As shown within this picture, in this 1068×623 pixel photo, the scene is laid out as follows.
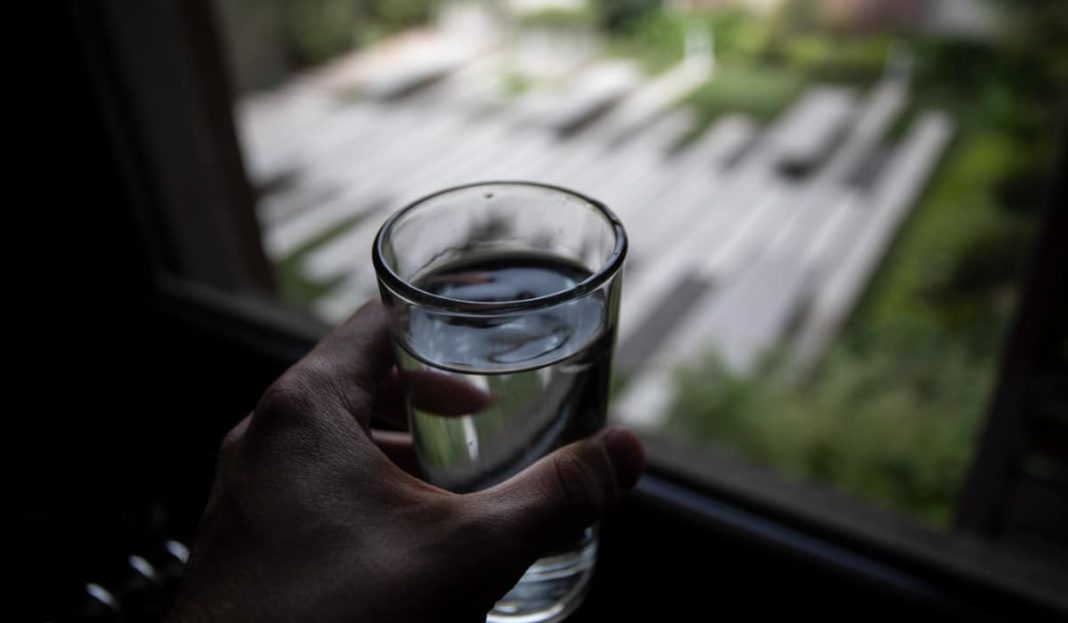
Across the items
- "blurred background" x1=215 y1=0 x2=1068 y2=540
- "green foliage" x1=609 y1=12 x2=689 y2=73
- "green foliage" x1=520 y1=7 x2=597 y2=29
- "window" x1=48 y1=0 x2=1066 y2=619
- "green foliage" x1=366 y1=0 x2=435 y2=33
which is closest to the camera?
"window" x1=48 y1=0 x2=1066 y2=619

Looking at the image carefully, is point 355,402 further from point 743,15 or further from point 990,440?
point 743,15

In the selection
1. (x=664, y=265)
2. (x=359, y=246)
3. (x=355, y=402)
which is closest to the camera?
(x=355, y=402)

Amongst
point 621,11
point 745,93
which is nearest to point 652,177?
point 745,93

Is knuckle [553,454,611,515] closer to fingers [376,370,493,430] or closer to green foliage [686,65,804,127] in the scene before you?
fingers [376,370,493,430]

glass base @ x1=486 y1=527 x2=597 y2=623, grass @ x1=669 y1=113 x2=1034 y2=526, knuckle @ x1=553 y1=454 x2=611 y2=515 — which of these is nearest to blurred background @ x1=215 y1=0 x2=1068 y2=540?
grass @ x1=669 y1=113 x2=1034 y2=526

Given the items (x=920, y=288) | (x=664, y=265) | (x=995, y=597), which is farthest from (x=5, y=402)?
(x=920, y=288)

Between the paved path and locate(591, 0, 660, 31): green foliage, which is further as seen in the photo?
locate(591, 0, 660, 31): green foliage

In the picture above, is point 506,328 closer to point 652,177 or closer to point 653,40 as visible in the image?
point 652,177
